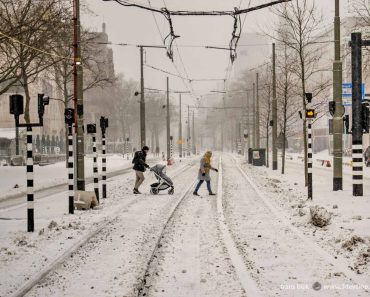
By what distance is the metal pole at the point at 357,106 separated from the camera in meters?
14.6

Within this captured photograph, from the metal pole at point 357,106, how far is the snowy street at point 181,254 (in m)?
2.89

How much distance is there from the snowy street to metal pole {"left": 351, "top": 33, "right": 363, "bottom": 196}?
2890 millimetres

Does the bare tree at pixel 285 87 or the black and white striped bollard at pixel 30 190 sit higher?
the bare tree at pixel 285 87

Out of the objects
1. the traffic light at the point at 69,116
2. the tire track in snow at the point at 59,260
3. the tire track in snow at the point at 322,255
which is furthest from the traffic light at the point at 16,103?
the tire track in snow at the point at 322,255

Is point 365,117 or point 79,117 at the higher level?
point 79,117

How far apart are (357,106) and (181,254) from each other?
8.85m

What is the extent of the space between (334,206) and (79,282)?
8.03 m

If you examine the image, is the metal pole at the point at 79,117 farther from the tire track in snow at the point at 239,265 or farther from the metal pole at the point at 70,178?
the tire track in snow at the point at 239,265

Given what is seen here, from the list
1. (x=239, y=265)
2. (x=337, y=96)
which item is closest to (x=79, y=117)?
(x=337, y=96)

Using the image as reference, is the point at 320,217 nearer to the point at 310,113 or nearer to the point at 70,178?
the point at 310,113

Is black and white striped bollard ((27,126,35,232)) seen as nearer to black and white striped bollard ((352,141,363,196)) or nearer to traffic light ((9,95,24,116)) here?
traffic light ((9,95,24,116))

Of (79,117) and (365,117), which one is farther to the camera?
(79,117)

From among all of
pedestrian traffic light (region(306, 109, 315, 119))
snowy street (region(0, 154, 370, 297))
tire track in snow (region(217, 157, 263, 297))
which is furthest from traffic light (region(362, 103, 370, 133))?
tire track in snow (region(217, 157, 263, 297))

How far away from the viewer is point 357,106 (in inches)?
586
